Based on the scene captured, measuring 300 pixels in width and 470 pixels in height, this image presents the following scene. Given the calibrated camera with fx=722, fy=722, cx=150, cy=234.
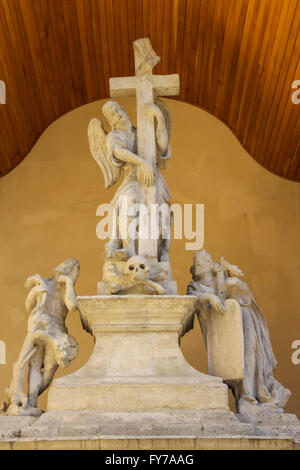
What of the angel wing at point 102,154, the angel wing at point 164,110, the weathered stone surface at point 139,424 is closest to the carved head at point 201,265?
the angel wing at point 102,154

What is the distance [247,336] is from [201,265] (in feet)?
2.53

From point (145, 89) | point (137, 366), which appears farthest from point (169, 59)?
point (137, 366)

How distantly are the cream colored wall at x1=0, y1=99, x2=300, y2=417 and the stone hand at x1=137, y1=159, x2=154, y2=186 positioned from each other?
373cm

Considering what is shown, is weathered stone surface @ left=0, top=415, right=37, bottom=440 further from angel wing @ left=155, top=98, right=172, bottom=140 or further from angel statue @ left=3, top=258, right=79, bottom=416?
angel wing @ left=155, top=98, right=172, bottom=140

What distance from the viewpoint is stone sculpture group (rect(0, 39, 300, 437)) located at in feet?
17.0

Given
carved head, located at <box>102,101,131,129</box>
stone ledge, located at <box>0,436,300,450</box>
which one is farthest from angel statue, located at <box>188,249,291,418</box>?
carved head, located at <box>102,101,131,129</box>

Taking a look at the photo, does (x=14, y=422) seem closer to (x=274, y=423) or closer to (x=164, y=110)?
(x=274, y=423)

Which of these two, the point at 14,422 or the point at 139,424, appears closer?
the point at 139,424

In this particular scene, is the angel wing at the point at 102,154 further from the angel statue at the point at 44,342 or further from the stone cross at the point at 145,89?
the angel statue at the point at 44,342

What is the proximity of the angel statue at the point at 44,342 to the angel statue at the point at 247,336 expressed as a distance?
43.9 inches

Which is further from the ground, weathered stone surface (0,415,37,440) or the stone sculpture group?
the stone sculpture group

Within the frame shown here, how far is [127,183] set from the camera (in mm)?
6344

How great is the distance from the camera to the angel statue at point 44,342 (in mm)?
6008
